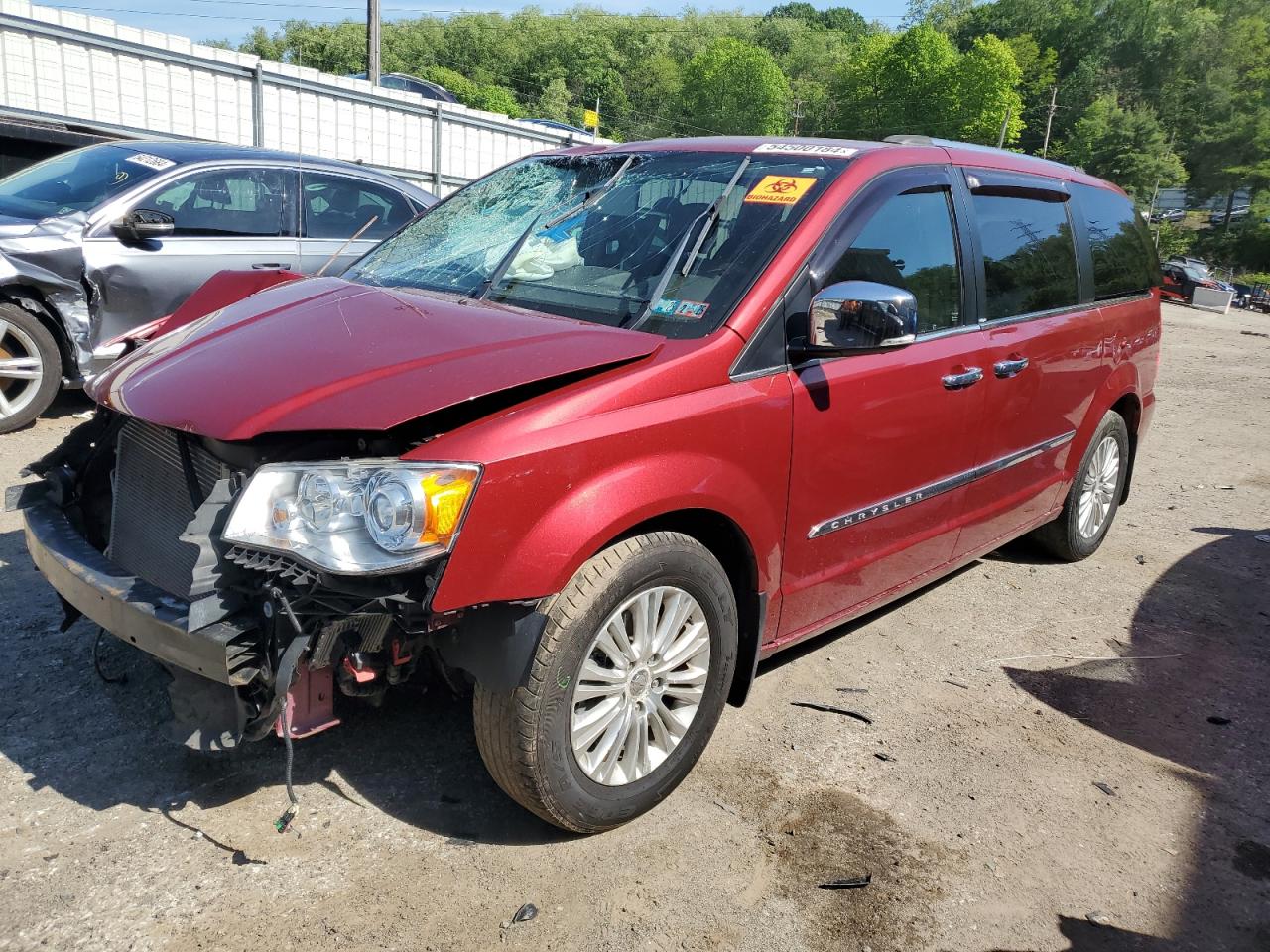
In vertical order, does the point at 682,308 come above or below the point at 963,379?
above

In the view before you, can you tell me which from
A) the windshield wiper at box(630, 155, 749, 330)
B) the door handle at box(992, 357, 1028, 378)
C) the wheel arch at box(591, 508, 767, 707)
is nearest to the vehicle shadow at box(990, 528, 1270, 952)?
the wheel arch at box(591, 508, 767, 707)

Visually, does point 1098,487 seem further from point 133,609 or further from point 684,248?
point 133,609

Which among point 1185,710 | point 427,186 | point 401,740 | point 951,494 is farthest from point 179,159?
point 427,186

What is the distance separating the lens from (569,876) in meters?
2.62

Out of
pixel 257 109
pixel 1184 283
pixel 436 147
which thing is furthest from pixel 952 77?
pixel 257 109

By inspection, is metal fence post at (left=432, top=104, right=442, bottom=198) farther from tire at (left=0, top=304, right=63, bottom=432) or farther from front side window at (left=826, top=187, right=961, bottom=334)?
front side window at (left=826, top=187, right=961, bottom=334)

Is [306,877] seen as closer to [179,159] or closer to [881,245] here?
[881,245]

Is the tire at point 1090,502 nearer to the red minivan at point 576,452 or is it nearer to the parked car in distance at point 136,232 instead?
the red minivan at point 576,452

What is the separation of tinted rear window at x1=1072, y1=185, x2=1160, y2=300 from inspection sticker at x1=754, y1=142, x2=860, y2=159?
1939 millimetres

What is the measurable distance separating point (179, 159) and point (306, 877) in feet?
17.8

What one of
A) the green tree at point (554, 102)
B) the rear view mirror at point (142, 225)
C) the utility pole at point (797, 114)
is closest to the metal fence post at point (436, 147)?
the utility pole at point (797, 114)

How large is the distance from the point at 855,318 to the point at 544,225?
3.92 ft

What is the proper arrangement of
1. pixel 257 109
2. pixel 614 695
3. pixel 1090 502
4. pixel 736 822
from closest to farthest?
1. pixel 614 695
2. pixel 736 822
3. pixel 1090 502
4. pixel 257 109

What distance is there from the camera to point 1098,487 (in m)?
5.40
